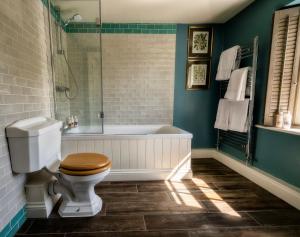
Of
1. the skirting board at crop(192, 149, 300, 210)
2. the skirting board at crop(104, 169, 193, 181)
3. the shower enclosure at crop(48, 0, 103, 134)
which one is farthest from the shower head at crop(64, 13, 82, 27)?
the skirting board at crop(192, 149, 300, 210)

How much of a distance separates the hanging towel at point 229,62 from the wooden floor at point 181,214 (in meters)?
1.49

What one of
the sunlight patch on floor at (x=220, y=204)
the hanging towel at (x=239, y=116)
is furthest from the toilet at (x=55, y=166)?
the hanging towel at (x=239, y=116)

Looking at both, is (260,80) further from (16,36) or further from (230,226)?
(16,36)

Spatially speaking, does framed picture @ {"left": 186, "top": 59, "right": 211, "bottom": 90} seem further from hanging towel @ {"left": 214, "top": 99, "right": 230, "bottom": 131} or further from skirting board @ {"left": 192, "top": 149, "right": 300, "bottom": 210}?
skirting board @ {"left": 192, "top": 149, "right": 300, "bottom": 210}

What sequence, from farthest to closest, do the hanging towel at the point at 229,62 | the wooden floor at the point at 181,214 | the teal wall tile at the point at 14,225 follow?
the hanging towel at the point at 229,62
the wooden floor at the point at 181,214
the teal wall tile at the point at 14,225

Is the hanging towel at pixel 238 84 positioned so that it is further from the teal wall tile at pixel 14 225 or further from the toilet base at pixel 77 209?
the teal wall tile at pixel 14 225

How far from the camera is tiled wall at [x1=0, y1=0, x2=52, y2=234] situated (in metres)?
1.25

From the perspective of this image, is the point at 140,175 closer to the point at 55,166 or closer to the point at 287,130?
the point at 55,166

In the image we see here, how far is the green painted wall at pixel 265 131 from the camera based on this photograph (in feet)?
5.75

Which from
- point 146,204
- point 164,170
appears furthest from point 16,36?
point 164,170

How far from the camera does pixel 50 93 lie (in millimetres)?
2129

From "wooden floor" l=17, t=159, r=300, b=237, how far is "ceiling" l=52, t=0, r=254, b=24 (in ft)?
7.42

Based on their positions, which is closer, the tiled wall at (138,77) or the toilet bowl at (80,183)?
the toilet bowl at (80,183)

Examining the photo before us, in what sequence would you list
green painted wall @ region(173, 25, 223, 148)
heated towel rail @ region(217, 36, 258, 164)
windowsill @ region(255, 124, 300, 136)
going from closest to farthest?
windowsill @ region(255, 124, 300, 136), heated towel rail @ region(217, 36, 258, 164), green painted wall @ region(173, 25, 223, 148)
